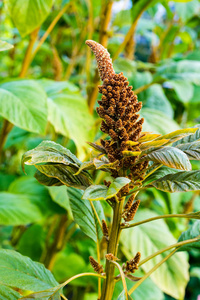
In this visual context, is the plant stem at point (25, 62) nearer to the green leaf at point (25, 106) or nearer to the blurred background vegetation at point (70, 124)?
the blurred background vegetation at point (70, 124)


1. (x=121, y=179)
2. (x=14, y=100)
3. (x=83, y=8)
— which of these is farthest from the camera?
(x=83, y=8)

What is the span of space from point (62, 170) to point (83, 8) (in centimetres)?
129

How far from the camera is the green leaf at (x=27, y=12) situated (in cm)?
70

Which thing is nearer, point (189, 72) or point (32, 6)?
point (32, 6)

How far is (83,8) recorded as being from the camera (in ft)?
4.80

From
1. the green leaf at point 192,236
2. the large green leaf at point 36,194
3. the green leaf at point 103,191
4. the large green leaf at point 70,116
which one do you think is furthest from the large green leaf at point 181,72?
the green leaf at point 103,191

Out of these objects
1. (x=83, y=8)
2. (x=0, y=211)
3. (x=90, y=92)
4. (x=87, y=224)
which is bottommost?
(x=0, y=211)

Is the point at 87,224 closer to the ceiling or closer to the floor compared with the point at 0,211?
closer to the ceiling

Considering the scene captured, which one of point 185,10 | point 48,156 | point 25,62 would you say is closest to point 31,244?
point 25,62

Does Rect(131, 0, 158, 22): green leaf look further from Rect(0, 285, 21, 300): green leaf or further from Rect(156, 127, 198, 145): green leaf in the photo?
Rect(0, 285, 21, 300): green leaf

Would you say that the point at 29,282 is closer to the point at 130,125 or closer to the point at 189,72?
the point at 130,125

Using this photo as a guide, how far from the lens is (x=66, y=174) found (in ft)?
1.26

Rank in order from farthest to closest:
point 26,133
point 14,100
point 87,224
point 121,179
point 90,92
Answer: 1. point 26,133
2. point 90,92
3. point 14,100
4. point 87,224
5. point 121,179

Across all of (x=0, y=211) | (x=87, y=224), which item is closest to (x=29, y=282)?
(x=87, y=224)
